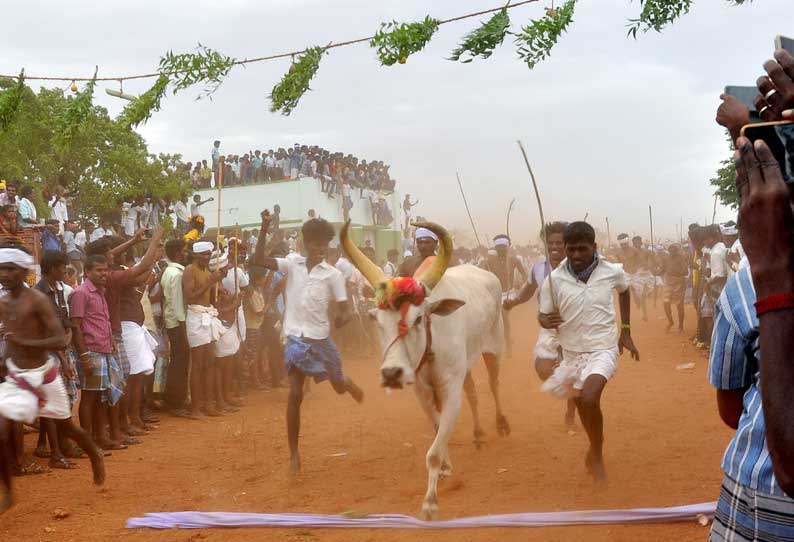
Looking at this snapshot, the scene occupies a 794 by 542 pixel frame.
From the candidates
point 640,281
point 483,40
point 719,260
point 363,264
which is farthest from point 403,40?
point 640,281

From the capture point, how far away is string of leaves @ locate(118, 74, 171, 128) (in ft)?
17.2

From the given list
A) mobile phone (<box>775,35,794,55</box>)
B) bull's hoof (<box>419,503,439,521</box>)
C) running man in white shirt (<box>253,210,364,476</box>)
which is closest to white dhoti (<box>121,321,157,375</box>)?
running man in white shirt (<box>253,210,364,476</box>)

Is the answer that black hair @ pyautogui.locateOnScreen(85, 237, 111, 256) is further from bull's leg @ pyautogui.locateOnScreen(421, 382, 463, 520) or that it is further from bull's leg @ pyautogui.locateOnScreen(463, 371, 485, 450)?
bull's leg @ pyautogui.locateOnScreen(421, 382, 463, 520)

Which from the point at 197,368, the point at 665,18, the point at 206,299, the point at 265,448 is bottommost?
the point at 265,448

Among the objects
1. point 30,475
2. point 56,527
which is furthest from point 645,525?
point 30,475

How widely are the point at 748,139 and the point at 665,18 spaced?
3.37m

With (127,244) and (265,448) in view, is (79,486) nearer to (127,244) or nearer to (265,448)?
(265,448)

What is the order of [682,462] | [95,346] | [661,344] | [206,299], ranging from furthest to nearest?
[661,344] < [206,299] < [95,346] < [682,462]

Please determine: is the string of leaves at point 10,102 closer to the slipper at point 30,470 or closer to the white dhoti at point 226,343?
the slipper at point 30,470

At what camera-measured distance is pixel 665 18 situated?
4.83 metres

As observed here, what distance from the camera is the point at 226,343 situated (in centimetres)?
1111

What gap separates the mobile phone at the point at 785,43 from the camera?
6.70ft

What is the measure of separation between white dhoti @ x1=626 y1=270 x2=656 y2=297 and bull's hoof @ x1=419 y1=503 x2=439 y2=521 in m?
16.6

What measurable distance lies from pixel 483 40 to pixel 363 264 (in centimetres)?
230
